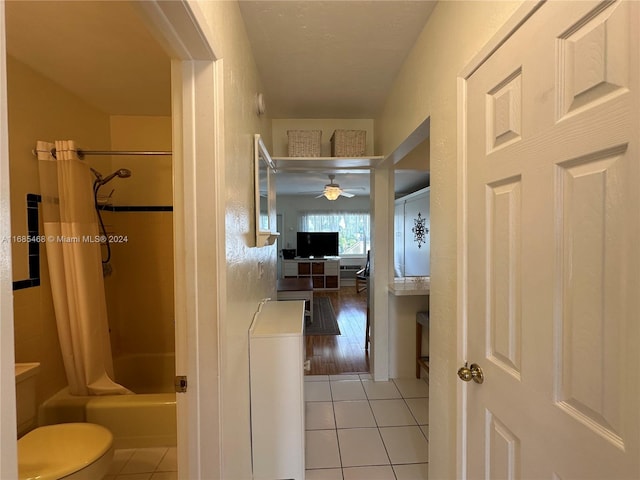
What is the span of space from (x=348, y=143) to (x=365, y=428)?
83.3 inches

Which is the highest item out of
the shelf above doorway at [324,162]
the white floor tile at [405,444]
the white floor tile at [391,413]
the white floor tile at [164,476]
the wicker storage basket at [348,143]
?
the wicker storage basket at [348,143]

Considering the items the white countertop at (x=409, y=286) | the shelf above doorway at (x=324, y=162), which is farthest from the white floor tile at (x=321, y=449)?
the shelf above doorway at (x=324, y=162)

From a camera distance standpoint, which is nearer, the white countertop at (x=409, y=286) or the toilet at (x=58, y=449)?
the toilet at (x=58, y=449)

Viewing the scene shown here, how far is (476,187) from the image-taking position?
1.03 m

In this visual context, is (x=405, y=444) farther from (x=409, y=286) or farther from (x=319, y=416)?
(x=409, y=286)

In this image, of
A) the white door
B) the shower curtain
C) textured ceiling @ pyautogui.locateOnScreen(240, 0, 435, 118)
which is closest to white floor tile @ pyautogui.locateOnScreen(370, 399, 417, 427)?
the white door

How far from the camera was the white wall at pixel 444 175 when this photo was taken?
1115 mm

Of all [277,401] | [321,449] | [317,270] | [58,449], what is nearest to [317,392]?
[321,449]

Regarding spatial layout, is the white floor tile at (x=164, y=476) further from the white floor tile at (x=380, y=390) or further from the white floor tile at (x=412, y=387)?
the white floor tile at (x=412, y=387)

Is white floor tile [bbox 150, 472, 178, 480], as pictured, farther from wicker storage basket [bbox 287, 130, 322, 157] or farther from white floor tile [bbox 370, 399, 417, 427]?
wicker storage basket [bbox 287, 130, 322, 157]

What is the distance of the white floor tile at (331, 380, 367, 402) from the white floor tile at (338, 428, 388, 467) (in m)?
0.40

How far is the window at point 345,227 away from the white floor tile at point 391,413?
566 centimetres

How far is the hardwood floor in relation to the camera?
119 inches

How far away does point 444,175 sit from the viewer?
4.14 feet
